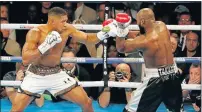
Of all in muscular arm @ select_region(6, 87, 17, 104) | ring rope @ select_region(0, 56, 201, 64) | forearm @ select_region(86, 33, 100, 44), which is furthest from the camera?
muscular arm @ select_region(6, 87, 17, 104)

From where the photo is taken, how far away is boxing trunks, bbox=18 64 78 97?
382 cm

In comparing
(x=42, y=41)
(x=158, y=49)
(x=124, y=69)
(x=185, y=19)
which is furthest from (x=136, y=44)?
(x=185, y=19)

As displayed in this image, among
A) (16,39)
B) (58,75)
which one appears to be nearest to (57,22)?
(58,75)

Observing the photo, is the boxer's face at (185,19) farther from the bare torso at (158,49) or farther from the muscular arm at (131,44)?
the muscular arm at (131,44)

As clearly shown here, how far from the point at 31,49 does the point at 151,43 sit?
3.12 feet

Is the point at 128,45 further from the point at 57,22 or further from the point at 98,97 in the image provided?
the point at 98,97

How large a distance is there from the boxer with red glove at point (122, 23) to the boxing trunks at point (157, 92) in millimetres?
372

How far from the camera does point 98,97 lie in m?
4.77

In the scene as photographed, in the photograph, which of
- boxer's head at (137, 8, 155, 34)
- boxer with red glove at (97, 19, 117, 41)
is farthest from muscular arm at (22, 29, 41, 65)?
boxer's head at (137, 8, 155, 34)

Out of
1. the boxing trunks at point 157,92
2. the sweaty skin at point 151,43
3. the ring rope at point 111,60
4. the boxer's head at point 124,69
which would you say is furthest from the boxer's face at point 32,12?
the boxing trunks at point 157,92

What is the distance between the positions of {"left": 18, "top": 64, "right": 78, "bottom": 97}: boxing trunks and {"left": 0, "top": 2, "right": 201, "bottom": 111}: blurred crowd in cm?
68

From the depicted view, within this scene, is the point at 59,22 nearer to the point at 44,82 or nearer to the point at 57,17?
the point at 57,17

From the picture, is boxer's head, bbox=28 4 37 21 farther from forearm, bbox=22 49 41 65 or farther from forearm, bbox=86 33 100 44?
forearm, bbox=22 49 41 65

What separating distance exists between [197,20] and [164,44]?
1.64 meters
